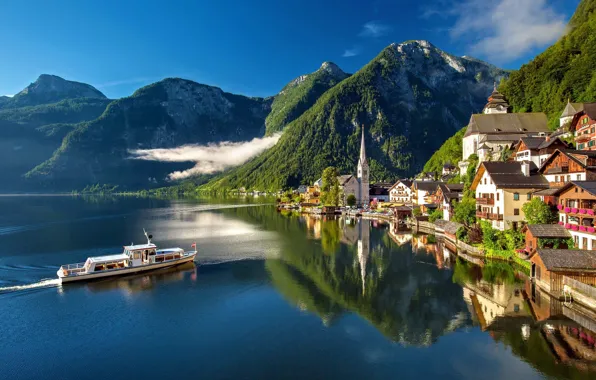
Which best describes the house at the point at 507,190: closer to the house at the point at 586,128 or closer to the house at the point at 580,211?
the house at the point at 580,211

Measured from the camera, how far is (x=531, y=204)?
43.9 meters

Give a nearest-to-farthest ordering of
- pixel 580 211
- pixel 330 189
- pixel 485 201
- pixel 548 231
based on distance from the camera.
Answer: pixel 580 211 < pixel 548 231 < pixel 485 201 < pixel 330 189

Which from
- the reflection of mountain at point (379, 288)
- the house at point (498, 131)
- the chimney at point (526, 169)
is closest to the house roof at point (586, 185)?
the chimney at point (526, 169)

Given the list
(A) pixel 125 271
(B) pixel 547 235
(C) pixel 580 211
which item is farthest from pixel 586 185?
(A) pixel 125 271

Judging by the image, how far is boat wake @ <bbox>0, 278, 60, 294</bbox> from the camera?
38.8 metres

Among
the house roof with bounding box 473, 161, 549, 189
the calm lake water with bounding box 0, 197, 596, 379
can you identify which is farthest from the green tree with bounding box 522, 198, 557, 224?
the calm lake water with bounding box 0, 197, 596, 379

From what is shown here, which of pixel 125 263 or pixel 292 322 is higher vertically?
pixel 125 263

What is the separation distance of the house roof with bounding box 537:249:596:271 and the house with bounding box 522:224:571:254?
3692 mm

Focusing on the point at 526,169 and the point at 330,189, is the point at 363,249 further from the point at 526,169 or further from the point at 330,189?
the point at 330,189

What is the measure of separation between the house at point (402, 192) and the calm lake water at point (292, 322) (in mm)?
70645

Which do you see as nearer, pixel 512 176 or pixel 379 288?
pixel 379 288

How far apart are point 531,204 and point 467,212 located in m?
16.3

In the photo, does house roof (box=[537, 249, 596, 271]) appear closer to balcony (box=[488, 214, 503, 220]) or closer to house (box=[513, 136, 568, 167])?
balcony (box=[488, 214, 503, 220])

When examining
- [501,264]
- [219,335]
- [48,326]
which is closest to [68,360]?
[48,326]
